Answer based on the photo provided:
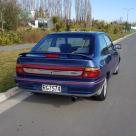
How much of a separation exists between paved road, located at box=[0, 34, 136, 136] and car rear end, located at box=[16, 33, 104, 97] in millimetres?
401

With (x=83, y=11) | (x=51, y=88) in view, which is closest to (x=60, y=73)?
(x=51, y=88)

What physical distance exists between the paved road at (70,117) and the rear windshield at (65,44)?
111 centimetres

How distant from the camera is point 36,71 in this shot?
643cm

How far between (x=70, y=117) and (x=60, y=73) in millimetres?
909

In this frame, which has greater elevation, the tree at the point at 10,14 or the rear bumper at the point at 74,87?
the tree at the point at 10,14

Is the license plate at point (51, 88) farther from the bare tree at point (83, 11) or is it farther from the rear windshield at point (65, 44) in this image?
the bare tree at point (83, 11)

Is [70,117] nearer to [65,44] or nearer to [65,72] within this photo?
[65,72]

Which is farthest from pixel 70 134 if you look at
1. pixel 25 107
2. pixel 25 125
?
pixel 25 107

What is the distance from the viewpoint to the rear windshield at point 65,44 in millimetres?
7191

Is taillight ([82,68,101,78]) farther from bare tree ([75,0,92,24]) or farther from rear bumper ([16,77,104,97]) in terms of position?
bare tree ([75,0,92,24])

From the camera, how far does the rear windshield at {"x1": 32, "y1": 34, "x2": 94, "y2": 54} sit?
23.6 feet

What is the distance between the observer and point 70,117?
5875 millimetres

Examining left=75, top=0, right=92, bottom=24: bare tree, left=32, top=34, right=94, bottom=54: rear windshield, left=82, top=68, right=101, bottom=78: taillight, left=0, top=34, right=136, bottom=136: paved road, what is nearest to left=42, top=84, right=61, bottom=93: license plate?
left=0, top=34, right=136, bottom=136: paved road

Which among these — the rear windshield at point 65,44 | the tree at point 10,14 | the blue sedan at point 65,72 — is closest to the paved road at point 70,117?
the blue sedan at point 65,72
